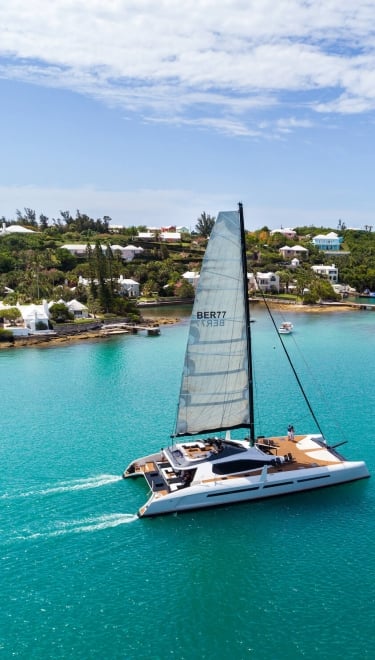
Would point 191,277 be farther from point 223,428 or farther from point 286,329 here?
point 223,428

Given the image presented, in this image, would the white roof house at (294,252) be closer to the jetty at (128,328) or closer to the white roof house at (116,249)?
the white roof house at (116,249)

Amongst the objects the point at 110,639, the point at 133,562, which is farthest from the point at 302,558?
the point at 110,639

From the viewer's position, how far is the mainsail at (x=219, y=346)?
2842 cm

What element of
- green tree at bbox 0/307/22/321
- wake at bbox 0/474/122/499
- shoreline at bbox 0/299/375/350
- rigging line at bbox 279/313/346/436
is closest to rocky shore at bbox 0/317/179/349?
shoreline at bbox 0/299/375/350

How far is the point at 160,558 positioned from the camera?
2348 cm

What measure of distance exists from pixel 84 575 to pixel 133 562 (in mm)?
2154

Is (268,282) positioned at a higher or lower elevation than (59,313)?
higher

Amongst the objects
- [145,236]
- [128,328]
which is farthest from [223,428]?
[145,236]

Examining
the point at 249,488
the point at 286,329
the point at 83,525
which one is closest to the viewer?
the point at 83,525

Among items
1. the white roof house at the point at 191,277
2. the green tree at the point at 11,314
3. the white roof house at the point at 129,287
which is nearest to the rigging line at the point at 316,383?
the green tree at the point at 11,314

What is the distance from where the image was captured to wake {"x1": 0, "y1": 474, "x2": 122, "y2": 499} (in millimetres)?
29016

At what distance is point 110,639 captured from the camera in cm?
1905

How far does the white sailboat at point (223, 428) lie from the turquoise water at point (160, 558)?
906 mm

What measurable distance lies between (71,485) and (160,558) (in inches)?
337
